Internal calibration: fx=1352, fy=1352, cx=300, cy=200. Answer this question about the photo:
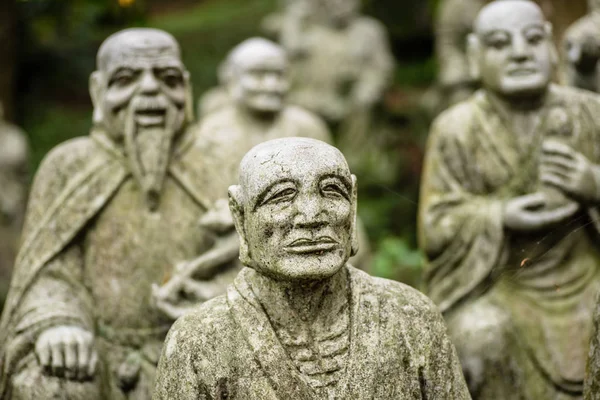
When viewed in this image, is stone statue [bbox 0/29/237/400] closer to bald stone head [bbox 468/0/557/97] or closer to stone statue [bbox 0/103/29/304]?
bald stone head [bbox 468/0/557/97]

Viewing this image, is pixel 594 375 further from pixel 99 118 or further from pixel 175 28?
pixel 175 28

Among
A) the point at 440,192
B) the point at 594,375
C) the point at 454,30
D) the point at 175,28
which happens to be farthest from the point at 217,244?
the point at 175,28

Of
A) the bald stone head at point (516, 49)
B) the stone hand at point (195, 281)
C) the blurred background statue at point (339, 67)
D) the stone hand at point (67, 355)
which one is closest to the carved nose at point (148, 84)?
the stone hand at point (195, 281)

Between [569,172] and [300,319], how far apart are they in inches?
105

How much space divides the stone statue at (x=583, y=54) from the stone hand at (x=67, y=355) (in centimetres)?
402

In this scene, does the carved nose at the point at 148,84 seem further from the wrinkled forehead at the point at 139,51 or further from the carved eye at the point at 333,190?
the carved eye at the point at 333,190

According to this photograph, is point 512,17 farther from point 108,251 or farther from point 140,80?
point 108,251

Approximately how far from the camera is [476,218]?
784 cm

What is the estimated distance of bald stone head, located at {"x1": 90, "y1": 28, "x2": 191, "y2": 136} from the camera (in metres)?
7.30

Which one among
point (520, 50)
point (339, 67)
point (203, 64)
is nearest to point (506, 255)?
point (520, 50)

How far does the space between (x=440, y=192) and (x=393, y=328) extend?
8.60 ft

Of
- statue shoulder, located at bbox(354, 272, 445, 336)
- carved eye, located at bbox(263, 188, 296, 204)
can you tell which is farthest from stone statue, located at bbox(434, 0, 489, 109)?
carved eye, located at bbox(263, 188, 296, 204)

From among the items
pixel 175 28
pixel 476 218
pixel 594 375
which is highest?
pixel 175 28

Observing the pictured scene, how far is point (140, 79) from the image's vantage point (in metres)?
7.33
